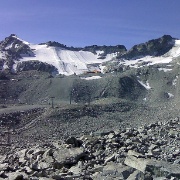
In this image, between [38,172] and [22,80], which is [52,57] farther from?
[38,172]

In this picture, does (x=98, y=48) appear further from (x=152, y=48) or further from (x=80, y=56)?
(x=152, y=48)

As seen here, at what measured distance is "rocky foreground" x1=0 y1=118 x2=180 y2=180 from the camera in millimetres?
11281

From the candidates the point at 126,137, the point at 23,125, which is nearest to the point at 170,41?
the point at 23,125

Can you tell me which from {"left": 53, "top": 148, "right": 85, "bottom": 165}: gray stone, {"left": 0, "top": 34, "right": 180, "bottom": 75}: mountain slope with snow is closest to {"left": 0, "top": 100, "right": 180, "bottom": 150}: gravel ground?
{"left": 53, "top": 148, "right": 85, "bottom": 165}: gray stone

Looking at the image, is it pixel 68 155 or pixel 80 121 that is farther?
pixel 80 121

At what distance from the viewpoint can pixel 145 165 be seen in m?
11.7

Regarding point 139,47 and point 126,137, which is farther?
point 139,47

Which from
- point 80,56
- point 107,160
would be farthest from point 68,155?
point 80,56

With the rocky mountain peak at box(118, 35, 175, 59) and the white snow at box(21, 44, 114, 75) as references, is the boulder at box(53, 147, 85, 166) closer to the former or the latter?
the white snow at box(21, 44, 114, 75)

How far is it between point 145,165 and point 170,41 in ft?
451

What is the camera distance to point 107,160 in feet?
43.9

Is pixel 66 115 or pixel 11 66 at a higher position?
pixel 11 66

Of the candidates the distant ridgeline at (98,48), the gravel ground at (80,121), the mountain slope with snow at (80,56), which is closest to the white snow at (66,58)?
the mountain slope with snow at (80,56)

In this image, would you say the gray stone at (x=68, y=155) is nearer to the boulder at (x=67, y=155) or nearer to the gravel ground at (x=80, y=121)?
the boulder at (x=67, y=155)
